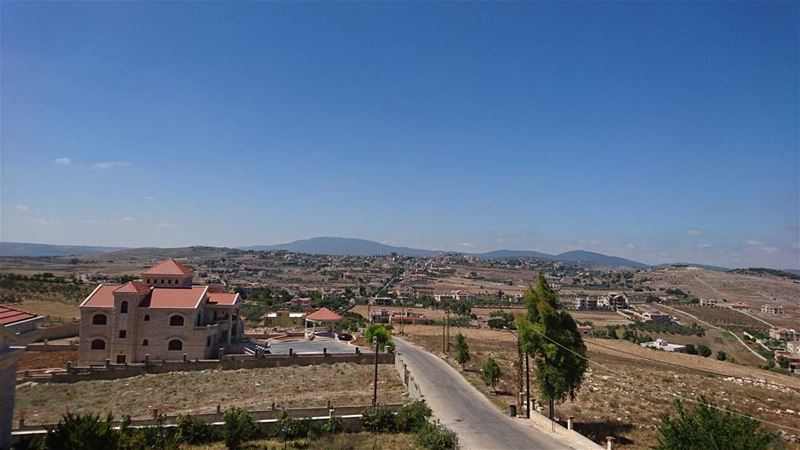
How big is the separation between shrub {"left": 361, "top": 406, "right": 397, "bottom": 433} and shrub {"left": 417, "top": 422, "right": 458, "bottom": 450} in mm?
2546

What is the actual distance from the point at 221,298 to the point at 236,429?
24.4 metres

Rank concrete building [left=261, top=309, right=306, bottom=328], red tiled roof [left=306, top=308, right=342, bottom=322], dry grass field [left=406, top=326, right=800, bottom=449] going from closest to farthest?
dry grass field [left=406, top=326, right=800, bottom=449] → red tiled roof [left=306, top=308, right=342, bottom=322] → concrete building [left=261, top=309, right=306, bottom=328]

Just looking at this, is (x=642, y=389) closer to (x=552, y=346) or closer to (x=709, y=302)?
(x=552, y=346)

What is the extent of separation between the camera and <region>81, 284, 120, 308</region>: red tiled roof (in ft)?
125

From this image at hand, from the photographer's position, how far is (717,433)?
13.6 metres

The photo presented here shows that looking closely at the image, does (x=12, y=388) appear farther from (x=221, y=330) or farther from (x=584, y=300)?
(x=584, y=300)

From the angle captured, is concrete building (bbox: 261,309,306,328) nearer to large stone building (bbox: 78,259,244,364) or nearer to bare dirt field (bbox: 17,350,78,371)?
large stone building (bbox: 78,259,244,364)

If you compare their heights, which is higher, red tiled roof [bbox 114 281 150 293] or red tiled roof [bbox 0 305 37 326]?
red tiled roof [bbox 0 305 37 326]

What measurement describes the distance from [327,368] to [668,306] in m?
142

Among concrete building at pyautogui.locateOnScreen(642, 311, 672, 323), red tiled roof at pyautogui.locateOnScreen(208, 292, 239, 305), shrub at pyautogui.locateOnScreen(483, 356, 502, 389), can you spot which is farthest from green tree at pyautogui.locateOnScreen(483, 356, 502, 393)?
concrete building at pyautogui.locateOnScreen(642, 311, 672, 323)

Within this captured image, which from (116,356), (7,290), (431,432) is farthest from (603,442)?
(7,290)

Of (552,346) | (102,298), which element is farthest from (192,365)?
(552,346)

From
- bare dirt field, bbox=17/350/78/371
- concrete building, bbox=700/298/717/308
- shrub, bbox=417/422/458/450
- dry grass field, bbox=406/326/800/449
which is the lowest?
concrete building, bbox=700/298/717/308

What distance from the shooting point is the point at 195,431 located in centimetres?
2019
